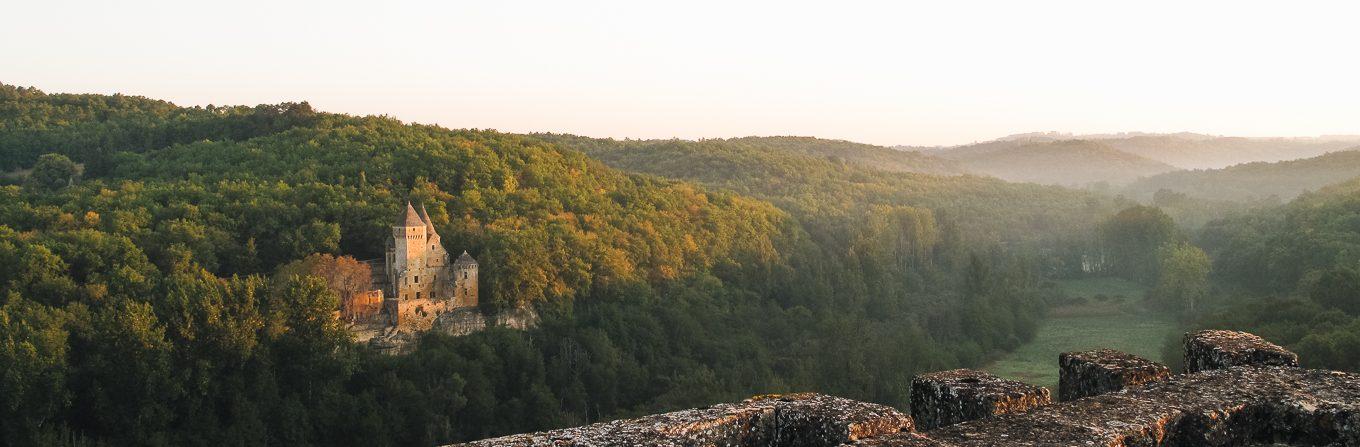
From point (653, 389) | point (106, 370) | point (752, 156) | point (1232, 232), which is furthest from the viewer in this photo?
point (752, 156)

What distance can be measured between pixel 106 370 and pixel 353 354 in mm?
11073

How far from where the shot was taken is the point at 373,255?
5928 centimetres

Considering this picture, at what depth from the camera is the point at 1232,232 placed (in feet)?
371

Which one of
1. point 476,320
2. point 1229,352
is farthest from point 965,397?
point 476,320

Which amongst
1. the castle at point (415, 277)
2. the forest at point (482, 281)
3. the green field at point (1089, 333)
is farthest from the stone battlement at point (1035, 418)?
the green field at point (1089, 333)

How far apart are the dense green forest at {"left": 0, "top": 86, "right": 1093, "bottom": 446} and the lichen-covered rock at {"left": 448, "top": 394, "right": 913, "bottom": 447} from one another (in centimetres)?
4214

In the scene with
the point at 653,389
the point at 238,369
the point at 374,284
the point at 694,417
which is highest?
the point at 694,417

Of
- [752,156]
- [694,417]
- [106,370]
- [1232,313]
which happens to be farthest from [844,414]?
[752,156]

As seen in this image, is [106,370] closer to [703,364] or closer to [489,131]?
[703,364]

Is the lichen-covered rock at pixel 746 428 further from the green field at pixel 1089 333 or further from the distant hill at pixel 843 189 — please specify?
the distant hill at pixel 843 189

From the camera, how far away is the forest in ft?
147

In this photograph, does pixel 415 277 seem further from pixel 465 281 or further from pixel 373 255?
pixel 373 255

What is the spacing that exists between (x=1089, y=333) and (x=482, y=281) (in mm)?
53663

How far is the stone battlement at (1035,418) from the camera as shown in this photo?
6.06 m
